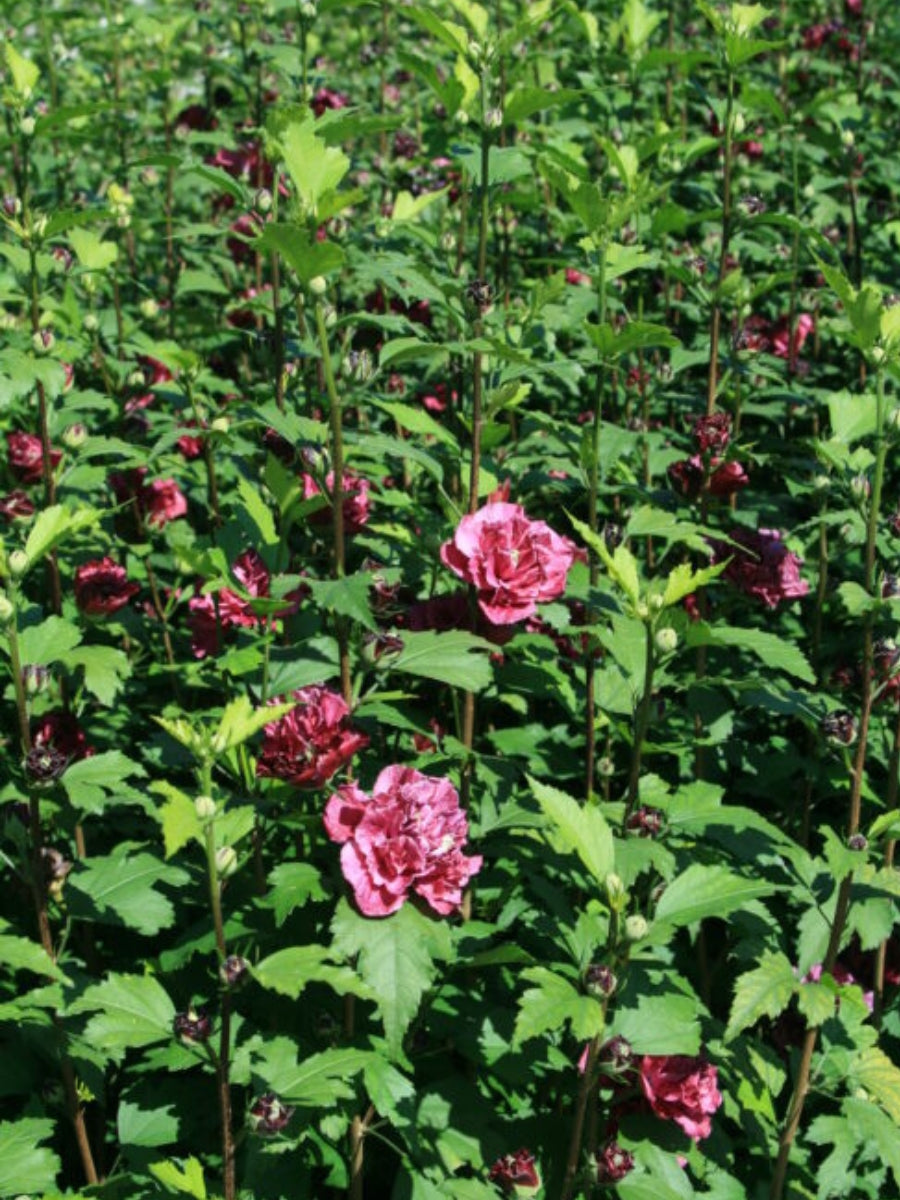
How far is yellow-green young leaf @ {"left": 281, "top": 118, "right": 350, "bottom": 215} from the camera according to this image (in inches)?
81.2

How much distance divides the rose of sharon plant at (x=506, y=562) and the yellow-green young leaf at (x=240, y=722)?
685mm

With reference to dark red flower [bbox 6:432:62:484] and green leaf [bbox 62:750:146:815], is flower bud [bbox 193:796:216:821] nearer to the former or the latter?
green leaf [bbox 62:750:146:815]

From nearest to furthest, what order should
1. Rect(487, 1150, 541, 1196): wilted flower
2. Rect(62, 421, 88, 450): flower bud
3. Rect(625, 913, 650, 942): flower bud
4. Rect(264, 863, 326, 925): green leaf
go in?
1. Rect(625, 913, 650, 942): flower bud
2. Rect(264, 863, 326, 925): green leaf
3. Rect(487, 1150, 541, 1196): wilted flower
4. Rect(62, 421, 88, 450): flower bud

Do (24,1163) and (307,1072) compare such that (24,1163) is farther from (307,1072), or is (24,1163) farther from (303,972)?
(303,972)

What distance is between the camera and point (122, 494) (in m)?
3.37

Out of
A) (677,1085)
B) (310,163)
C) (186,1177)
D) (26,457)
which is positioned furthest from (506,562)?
(26,457)

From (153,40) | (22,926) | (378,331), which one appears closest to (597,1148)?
(22,926)

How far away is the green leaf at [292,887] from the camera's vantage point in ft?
7.15

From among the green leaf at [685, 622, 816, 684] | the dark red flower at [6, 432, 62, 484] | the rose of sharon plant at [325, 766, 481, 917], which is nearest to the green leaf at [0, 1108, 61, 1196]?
the rose of sharon plant at [325, 766, 481, 917]

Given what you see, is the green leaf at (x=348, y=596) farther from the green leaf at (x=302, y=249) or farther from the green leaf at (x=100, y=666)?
the green leaf at (x=100, y=666)

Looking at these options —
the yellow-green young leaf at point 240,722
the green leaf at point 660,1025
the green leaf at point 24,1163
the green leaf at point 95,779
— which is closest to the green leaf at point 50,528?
the green leaf at point 95,779

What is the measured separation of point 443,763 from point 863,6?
466cm

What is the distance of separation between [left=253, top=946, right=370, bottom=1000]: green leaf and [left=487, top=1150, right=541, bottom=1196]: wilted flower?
1.88ft

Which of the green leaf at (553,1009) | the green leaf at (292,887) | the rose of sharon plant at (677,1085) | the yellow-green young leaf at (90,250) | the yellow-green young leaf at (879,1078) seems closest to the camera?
the green leaf at (553,1009)
